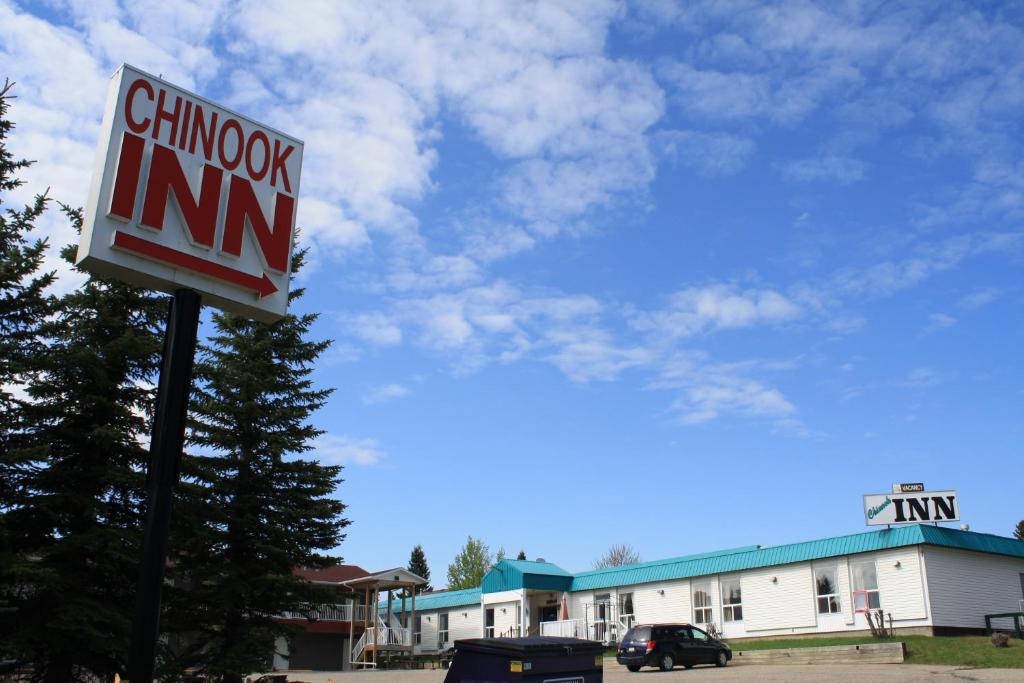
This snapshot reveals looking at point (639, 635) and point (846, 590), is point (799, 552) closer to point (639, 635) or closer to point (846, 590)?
point (846, 590)

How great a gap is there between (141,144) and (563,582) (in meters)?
34.7

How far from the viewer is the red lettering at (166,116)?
1120 cm

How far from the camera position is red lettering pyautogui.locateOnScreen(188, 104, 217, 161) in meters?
11.5

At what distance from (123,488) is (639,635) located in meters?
17.3

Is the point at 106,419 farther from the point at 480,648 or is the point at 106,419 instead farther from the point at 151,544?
the point at 480,648

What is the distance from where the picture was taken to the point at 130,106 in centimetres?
1103

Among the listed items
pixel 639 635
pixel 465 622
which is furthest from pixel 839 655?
pixel 465 622

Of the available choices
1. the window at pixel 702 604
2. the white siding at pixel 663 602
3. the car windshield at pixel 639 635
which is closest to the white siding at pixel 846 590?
the window at pixel 702 604

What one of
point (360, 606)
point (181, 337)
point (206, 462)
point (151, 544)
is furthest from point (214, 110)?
point (360, 606)

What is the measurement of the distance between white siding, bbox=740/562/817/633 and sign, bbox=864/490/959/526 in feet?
10.7

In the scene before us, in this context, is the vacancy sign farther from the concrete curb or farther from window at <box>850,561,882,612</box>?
window at <box>850,561,882,612</box>

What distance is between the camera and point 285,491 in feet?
66.2

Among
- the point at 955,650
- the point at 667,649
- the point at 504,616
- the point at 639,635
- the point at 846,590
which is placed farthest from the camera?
the point at 504,616

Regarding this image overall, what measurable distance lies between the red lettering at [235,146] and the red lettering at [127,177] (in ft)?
3.45
